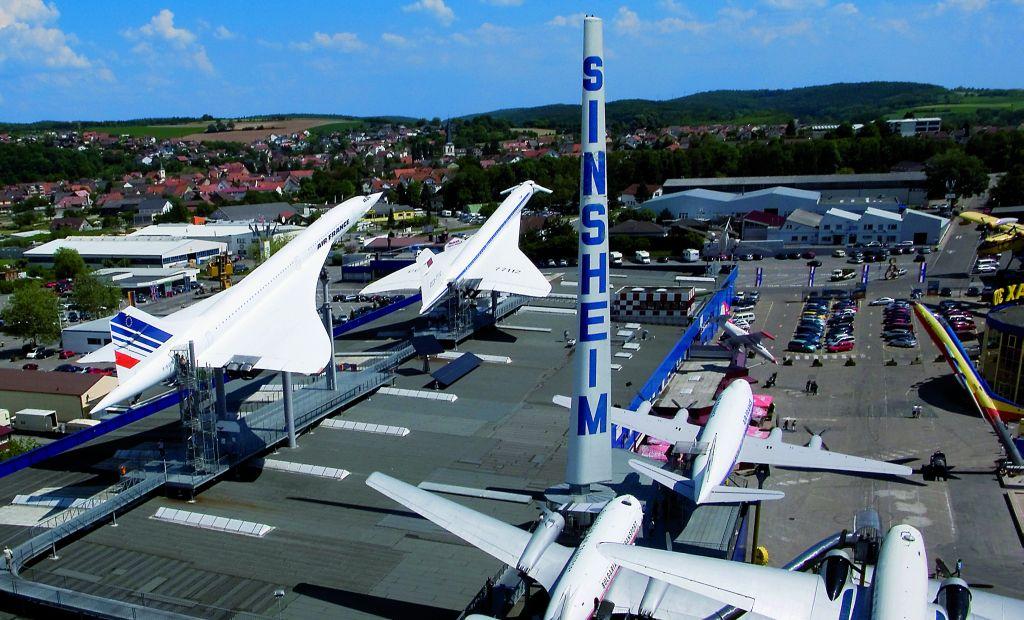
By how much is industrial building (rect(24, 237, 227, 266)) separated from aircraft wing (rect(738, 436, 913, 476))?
9696 cm

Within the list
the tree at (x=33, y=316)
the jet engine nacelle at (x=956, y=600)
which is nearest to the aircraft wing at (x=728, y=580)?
the jet engine nacelle at (x=956, y=600)

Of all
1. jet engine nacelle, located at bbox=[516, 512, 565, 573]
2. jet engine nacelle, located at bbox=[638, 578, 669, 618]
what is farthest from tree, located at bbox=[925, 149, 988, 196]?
jet engine nacelle, located at bbox=[638, 578, 669, 618]

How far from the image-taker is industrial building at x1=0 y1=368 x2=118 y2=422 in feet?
163

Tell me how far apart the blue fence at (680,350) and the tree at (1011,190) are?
76.3 metres

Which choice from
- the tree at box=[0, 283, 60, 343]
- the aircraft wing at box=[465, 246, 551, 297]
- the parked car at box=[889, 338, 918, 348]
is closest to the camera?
the aircraft wing at box=[465, 246, 551, 297]

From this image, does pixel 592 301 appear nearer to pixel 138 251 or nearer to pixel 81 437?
pixel 81 437

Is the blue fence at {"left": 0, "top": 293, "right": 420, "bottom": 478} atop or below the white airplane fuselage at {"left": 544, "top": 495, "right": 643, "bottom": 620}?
below

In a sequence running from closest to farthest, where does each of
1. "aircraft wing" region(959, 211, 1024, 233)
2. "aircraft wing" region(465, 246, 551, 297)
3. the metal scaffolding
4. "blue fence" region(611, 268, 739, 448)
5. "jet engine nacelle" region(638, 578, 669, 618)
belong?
1. "jet engine nacelle" region(638, 578, 669, 618)
2. the metal scaffolding
3. "blue fence" region(611, 268, 739, 448)
4. "aircraft wing" region(465, 246, 551, 297)
5. "aircraft wing" region(959, 211, 1024, 233)

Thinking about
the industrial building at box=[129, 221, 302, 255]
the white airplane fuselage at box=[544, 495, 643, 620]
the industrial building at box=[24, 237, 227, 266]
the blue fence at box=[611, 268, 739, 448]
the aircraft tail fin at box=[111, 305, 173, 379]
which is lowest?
the blue fence at box=[611, 268, 739, 448]

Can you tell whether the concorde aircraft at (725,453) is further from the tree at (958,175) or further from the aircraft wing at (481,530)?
the tree at (958,175)

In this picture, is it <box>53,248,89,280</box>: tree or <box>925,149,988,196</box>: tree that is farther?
<box>925,149,988,196</box>: tree

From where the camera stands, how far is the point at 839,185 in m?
142

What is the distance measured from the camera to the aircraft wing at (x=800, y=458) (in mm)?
31219

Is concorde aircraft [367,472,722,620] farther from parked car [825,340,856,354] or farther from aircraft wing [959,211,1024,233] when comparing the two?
aircraft wing [959,211,1024,233]
